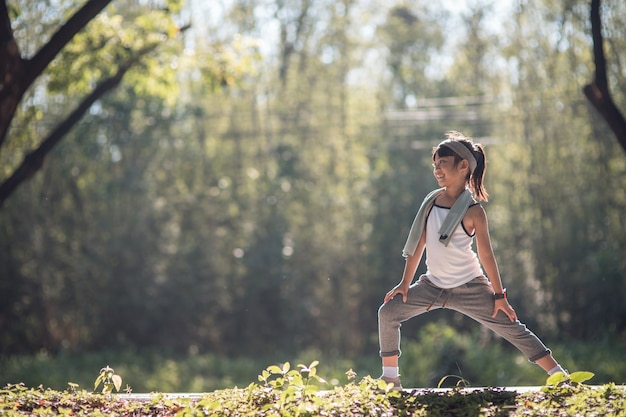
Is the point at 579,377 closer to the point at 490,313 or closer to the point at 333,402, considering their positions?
the point at 490,313

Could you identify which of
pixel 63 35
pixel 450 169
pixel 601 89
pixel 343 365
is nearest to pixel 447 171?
pixel 450 169

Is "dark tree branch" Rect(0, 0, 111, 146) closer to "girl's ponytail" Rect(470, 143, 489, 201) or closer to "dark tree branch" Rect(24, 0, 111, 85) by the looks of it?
"dark tree branch" Rect(24, 0, 111, 85)

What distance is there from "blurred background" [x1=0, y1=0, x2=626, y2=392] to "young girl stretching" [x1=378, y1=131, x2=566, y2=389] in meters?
9.54

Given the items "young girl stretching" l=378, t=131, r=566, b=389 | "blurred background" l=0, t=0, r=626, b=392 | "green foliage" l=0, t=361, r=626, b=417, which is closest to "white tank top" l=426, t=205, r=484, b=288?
"young girl stretching" l=378, t=131, r=566, b=389

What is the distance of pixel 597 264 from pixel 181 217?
7.04 metres

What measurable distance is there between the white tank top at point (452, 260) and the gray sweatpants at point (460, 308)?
0.04m

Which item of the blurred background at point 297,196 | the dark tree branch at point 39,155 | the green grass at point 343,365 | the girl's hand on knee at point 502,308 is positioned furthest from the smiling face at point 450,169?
the blurred background at point 297,196

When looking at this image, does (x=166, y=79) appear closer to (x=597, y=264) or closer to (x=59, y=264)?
(x=59, y=264)

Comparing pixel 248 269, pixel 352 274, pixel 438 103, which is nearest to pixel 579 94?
pixel 438 103

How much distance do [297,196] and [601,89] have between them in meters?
8.76

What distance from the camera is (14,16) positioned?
23.8 feet

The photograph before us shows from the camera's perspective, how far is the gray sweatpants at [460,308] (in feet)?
14.4

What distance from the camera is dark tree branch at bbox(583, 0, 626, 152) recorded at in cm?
629

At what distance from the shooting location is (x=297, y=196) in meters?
14.7
